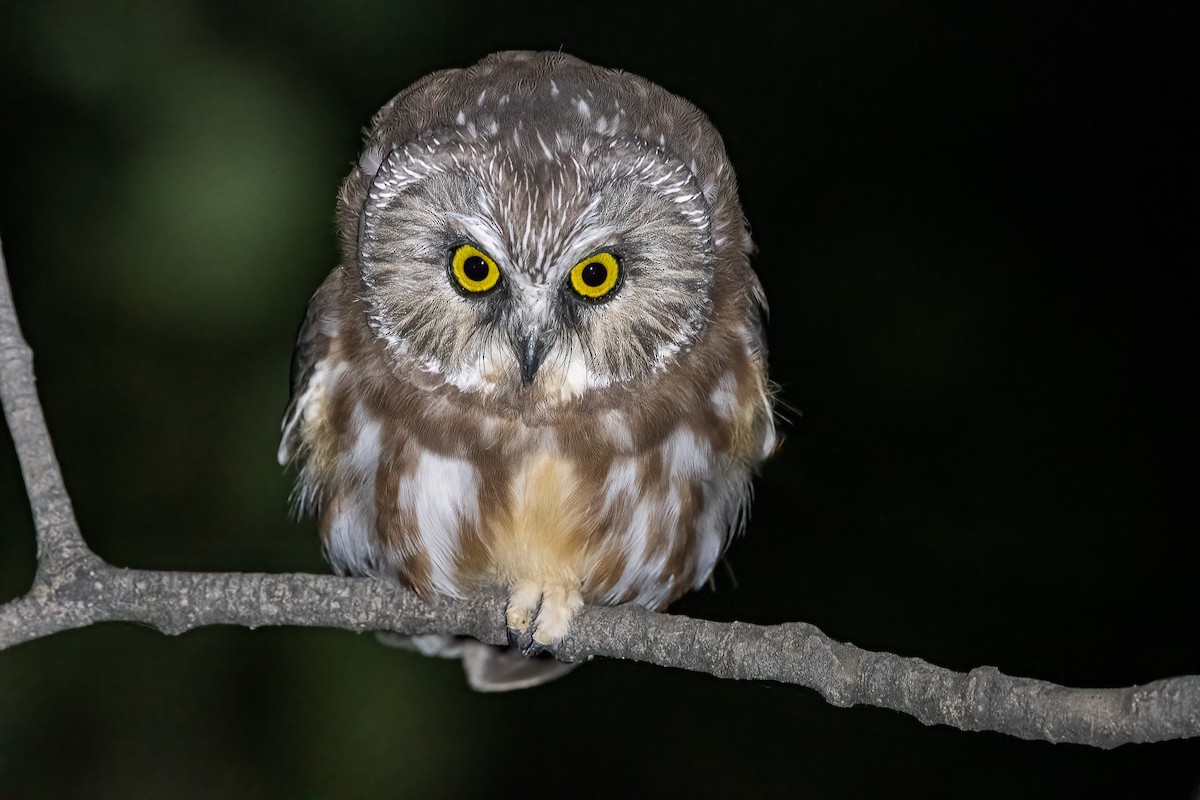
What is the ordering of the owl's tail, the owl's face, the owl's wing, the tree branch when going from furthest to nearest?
the owl's tail < the owl's wing < the owl's face < the tree branch

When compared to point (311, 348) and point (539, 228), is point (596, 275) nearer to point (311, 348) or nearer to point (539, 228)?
point (539, 228)

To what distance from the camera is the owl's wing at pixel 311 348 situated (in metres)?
2.28

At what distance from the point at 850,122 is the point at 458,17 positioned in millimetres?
1015

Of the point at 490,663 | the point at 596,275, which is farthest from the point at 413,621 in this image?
the point at 490,663

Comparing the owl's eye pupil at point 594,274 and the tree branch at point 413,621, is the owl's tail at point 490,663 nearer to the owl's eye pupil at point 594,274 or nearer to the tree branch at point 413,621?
the tree branch at point 413,621

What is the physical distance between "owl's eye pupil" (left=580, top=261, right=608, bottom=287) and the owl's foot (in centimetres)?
54

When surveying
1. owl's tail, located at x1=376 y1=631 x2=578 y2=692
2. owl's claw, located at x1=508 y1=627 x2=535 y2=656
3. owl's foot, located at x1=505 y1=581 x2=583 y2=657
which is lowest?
owl's tail, located at x1=376 y1=631 x2=578 y2=692

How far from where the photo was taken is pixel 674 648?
1750 millimetres

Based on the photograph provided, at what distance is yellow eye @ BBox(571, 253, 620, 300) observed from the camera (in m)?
1.87

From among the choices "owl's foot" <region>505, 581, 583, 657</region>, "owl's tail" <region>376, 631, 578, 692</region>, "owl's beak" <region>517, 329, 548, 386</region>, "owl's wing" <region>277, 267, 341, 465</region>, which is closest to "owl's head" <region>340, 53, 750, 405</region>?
"owl's beak" <region>517, 329, 548, 386</region>

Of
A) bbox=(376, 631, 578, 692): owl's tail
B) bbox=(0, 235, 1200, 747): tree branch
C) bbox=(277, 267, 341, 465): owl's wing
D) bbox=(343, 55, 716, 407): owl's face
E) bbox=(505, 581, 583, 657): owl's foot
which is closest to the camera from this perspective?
bbox=(0, 235, 1200, 747): tree branch

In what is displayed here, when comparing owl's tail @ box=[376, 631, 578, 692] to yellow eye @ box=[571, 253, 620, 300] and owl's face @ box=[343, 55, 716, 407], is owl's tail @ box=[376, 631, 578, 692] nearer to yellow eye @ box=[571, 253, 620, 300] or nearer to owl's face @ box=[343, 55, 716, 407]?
owl's face @ box=[343, 55, 716, 407]

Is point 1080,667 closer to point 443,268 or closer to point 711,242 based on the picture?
point 711,242

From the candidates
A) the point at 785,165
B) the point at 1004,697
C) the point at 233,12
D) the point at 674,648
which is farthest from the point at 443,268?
the point at 233,12
